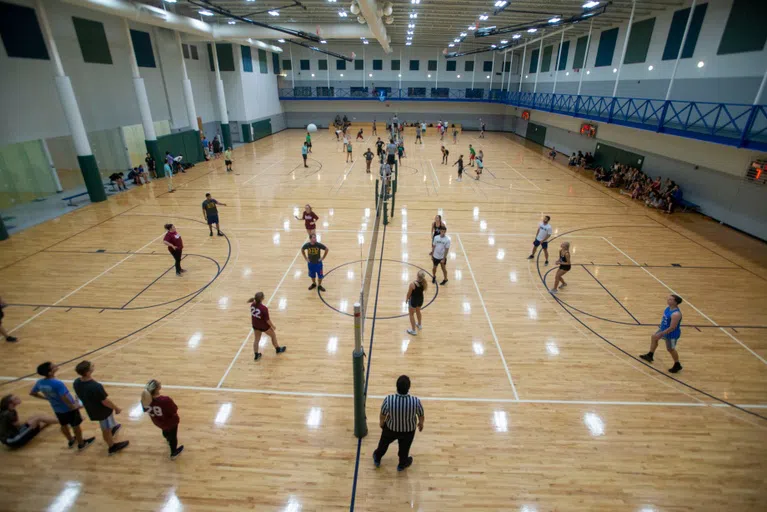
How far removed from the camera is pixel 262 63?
126ft

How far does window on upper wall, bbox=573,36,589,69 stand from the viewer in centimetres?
2747

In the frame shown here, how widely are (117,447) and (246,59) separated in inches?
1429

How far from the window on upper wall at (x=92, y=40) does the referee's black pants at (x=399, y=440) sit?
23897mm

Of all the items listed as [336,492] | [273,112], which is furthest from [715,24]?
[273,112]

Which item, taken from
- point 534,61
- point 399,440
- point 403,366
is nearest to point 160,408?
point 399,440

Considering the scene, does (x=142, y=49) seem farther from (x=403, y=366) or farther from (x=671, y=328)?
(x=671, y=328)

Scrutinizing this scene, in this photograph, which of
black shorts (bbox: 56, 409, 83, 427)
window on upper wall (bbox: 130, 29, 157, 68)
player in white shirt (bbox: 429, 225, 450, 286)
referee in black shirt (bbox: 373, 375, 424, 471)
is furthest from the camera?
window on upper wall (bbox: 130, 29, 157, 68)

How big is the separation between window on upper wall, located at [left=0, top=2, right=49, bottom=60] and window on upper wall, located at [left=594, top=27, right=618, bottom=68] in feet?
101

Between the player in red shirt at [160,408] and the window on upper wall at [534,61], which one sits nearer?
the player in red shirt at [160,408]

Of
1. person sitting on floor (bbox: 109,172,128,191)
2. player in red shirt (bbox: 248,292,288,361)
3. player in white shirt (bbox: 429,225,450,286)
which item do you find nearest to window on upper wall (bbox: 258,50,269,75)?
person sitting on floor (bbox: 109,172,128,191)

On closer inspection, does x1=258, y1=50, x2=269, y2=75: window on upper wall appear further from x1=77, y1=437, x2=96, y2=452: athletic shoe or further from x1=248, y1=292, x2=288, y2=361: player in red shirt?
x1=77, y1=437, x2=96, y2=452: athletic shoe

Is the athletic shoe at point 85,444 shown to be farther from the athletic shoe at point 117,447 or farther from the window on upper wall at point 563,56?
the window on upper wall at point 563,56

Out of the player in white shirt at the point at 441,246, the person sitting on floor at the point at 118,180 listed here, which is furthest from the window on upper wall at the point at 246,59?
the player in white shirt at the point at 441,246

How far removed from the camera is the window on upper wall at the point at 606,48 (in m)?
24.0
